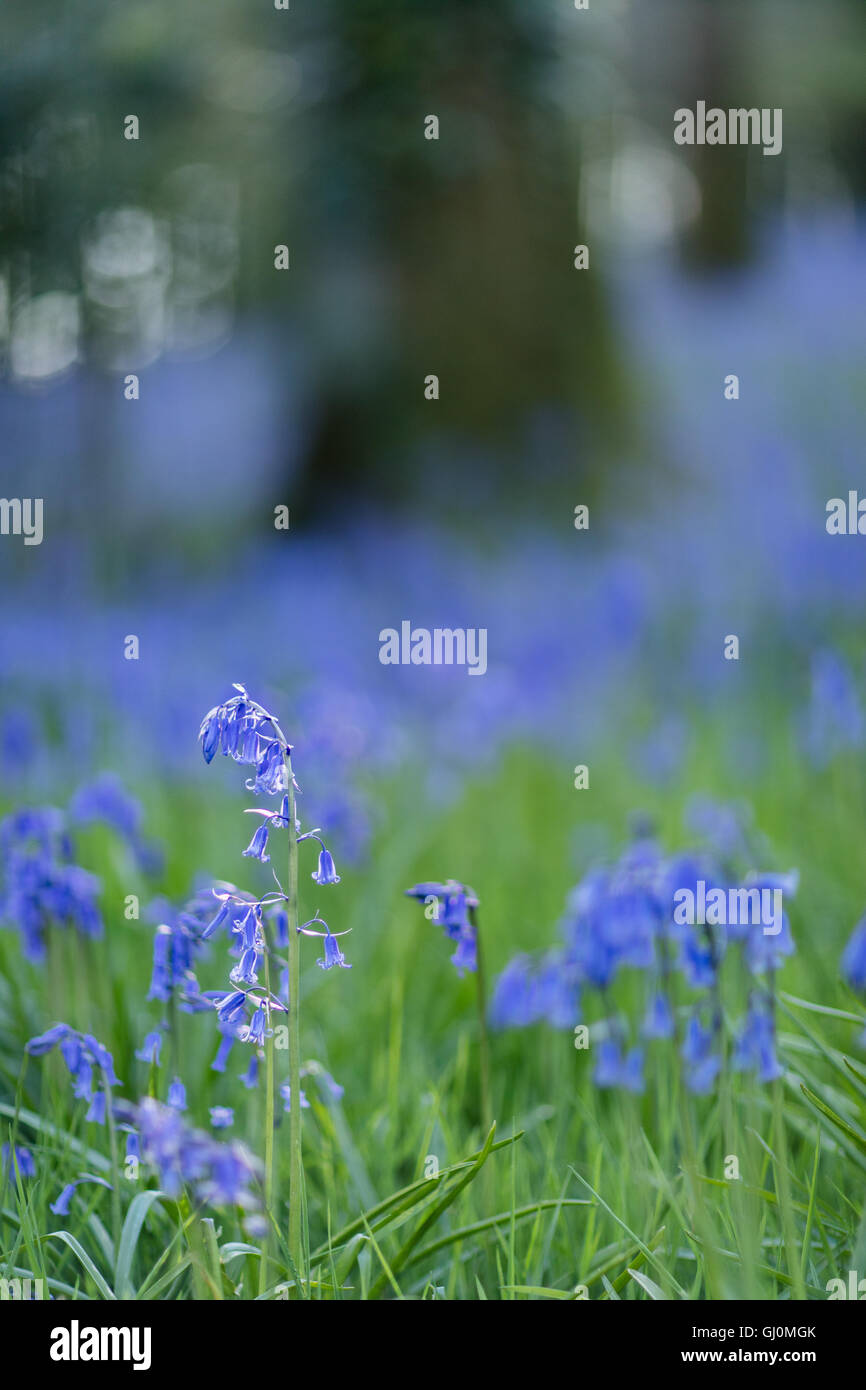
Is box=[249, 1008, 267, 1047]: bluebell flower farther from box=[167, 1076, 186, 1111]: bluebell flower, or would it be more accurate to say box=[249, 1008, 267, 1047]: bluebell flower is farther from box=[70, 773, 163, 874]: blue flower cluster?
box=[70, 773, 163, 874]: blue flower cluster

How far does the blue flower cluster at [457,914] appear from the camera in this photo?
1532mm

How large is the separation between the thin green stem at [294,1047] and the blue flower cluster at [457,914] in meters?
0.27

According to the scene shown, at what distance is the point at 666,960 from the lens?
1.68m

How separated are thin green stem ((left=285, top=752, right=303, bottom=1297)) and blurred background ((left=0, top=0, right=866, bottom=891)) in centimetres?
179

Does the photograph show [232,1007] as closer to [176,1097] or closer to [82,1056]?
[176,1097]

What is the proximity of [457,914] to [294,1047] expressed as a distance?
34 centimetres

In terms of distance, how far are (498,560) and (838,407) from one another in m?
1.86

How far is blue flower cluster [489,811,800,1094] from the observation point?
168 cm

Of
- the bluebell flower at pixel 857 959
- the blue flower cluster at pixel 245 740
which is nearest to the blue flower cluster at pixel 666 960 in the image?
the bluebell flower at pixel 857 959

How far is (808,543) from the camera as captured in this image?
15.3 ft

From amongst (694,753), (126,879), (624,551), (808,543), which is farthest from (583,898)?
(624,551)

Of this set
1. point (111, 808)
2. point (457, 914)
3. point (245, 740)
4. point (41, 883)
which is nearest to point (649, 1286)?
point (457, 914)

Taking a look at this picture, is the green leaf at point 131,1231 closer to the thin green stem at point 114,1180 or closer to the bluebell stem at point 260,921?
the thin green stem at point 114,1180

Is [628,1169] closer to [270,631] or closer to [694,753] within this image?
[694,753]
